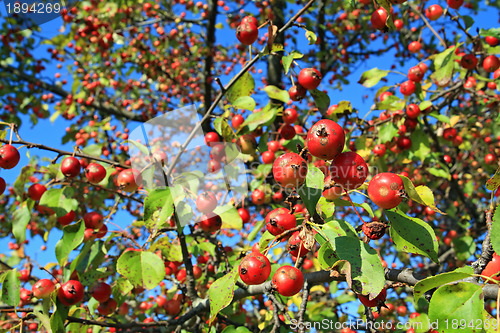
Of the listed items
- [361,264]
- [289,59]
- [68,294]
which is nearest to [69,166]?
[68,294]

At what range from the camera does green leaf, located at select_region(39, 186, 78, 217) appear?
8.38ft

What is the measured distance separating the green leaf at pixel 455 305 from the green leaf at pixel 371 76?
8.06ft

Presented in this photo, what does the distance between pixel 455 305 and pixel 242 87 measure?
2056 millimetres

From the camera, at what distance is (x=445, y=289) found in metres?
1.28

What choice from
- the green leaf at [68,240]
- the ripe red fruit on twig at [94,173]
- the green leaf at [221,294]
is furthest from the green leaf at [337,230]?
the ripe red fruit on twig at [94,173]

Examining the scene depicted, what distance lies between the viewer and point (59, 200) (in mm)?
2605

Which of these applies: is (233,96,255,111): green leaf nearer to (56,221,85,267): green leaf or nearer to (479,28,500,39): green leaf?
(56,221,85,267): green leaf

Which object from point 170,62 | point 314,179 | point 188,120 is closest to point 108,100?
point 170,62

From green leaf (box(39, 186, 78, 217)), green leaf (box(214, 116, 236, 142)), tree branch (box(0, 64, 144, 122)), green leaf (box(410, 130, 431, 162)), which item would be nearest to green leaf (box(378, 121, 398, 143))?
green leaf (box(410, 130, 431, 162))

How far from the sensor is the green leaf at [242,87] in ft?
8.84

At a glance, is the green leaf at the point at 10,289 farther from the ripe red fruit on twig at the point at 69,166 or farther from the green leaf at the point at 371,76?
the green leaf at the point at 371,76

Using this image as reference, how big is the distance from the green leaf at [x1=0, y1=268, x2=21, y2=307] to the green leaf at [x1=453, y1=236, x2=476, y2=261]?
4.32 metres

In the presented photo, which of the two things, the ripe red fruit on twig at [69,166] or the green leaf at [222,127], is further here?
the green leaf at [222,127]

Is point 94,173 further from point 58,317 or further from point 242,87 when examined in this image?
point 242,87
